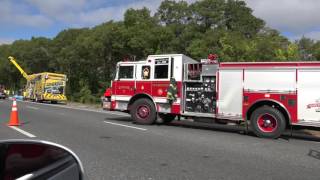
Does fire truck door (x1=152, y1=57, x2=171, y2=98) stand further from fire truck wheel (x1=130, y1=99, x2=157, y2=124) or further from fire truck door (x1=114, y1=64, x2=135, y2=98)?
fire truck door (x1=114, y1=64, x2=135, y2=98)

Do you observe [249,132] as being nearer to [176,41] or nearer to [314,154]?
[314,154]

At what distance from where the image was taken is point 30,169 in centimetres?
329

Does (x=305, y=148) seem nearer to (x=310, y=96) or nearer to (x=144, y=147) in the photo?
(x=310, y=96)

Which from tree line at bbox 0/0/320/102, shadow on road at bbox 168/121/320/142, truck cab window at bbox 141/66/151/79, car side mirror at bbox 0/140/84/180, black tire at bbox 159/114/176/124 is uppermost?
tree line at bbox 0/0/320/102

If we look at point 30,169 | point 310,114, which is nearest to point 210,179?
point 30,169

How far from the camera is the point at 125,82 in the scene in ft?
61.3

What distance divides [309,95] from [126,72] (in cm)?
758

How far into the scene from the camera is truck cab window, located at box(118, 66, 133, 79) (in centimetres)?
1870

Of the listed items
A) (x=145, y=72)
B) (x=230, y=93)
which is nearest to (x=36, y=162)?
(x=230, y=93)

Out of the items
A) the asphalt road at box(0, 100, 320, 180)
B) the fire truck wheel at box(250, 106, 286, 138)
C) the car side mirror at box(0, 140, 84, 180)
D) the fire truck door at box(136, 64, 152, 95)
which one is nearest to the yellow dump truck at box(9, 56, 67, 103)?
the fire truck door at box(136, 64, 152, 95)

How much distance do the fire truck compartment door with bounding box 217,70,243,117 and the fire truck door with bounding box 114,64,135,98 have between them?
401 centimetres

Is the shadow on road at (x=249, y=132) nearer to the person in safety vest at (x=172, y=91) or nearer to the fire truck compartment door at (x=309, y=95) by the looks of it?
the fire truck compartment door at (x=309, y=95)

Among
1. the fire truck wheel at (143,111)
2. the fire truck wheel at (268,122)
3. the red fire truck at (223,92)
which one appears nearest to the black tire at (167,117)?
Result: the red fire truck at (223,92)

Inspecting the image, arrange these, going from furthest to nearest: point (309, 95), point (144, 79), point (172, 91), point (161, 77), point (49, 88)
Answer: point (49, 88) < point (144, 79) < point (161, 77) < point (172, 91) < point (309, 95)
